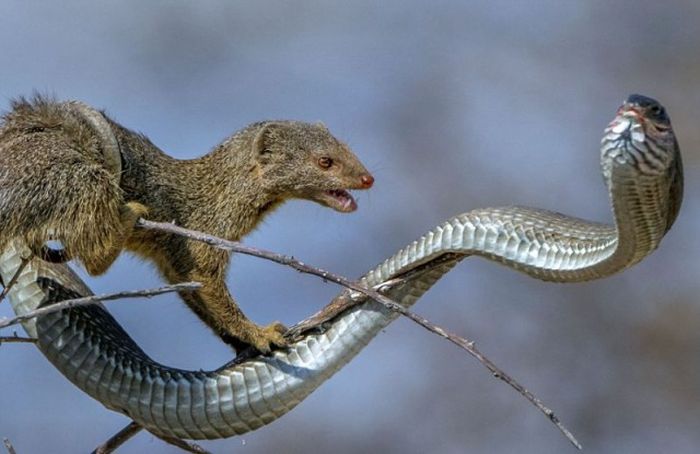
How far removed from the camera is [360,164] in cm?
666

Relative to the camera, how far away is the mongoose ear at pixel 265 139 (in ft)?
21.7

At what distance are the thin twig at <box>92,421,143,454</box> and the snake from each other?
4 cm

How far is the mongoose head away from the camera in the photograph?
658 cm

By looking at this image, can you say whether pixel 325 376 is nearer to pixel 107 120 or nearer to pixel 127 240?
pixel 127 240

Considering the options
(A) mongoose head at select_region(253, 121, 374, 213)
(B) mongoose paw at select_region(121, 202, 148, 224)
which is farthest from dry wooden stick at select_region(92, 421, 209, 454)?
(A) mongoose head at select_region(253, 121, 374, 213)

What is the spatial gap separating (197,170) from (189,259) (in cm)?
62

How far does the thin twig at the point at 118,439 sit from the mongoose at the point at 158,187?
2.29 feet

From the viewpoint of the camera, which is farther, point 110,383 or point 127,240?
→ point 127,240

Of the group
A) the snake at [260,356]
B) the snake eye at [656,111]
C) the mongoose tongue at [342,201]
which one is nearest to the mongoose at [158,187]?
the mongoose tongue at [342,201]

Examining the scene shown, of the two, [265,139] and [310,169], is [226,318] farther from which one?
[265,139]

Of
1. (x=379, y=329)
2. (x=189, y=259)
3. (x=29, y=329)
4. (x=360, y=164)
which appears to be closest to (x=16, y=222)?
(x=29, y=329)

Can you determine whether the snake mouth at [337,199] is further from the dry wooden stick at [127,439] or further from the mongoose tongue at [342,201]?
the dry wooden stick at [127,439]

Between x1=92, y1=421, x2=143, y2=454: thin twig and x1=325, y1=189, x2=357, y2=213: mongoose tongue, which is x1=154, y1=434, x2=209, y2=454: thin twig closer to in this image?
x1=92, y1=421, x2=143, y2=454: thin twig

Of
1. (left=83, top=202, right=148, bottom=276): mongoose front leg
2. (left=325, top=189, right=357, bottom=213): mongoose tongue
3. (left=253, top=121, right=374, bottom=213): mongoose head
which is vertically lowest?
(left=83, top=202, right=148, bottom=276): mongoose front leg
